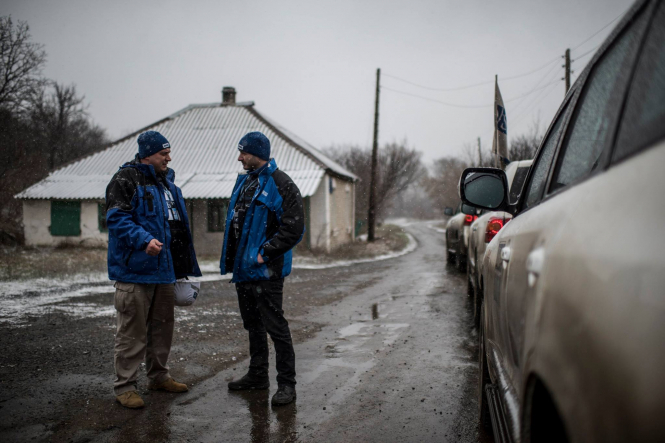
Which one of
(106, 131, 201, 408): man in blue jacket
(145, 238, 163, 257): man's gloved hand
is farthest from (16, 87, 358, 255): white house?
(145, 238, 163, 257): man's gloved hand

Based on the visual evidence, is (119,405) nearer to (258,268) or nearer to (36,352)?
(258,268)

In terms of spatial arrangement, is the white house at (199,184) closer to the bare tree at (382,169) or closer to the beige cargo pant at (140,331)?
the bare tree at (382,169)

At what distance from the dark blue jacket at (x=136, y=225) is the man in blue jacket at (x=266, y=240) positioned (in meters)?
0.50

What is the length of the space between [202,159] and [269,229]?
801 inches

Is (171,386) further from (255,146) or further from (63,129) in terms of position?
(63,129)

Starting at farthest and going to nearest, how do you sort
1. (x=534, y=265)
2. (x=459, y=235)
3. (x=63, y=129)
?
(x=63, y=129) → (x=459, y=235) → (x=534, y=265)

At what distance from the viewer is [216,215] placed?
22109mm

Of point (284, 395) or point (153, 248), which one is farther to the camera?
point (284, 395)

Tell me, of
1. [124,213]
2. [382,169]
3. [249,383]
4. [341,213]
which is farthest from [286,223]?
[382,169]

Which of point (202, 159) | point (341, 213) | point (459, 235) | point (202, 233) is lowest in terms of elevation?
point (202, 233)

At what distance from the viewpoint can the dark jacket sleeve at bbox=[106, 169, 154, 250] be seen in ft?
12.3

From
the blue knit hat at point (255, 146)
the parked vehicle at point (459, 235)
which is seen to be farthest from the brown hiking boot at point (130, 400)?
the parked vehicle at point (459, 235)

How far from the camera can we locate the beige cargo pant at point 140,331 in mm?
3850

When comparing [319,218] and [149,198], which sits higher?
[149,198]
